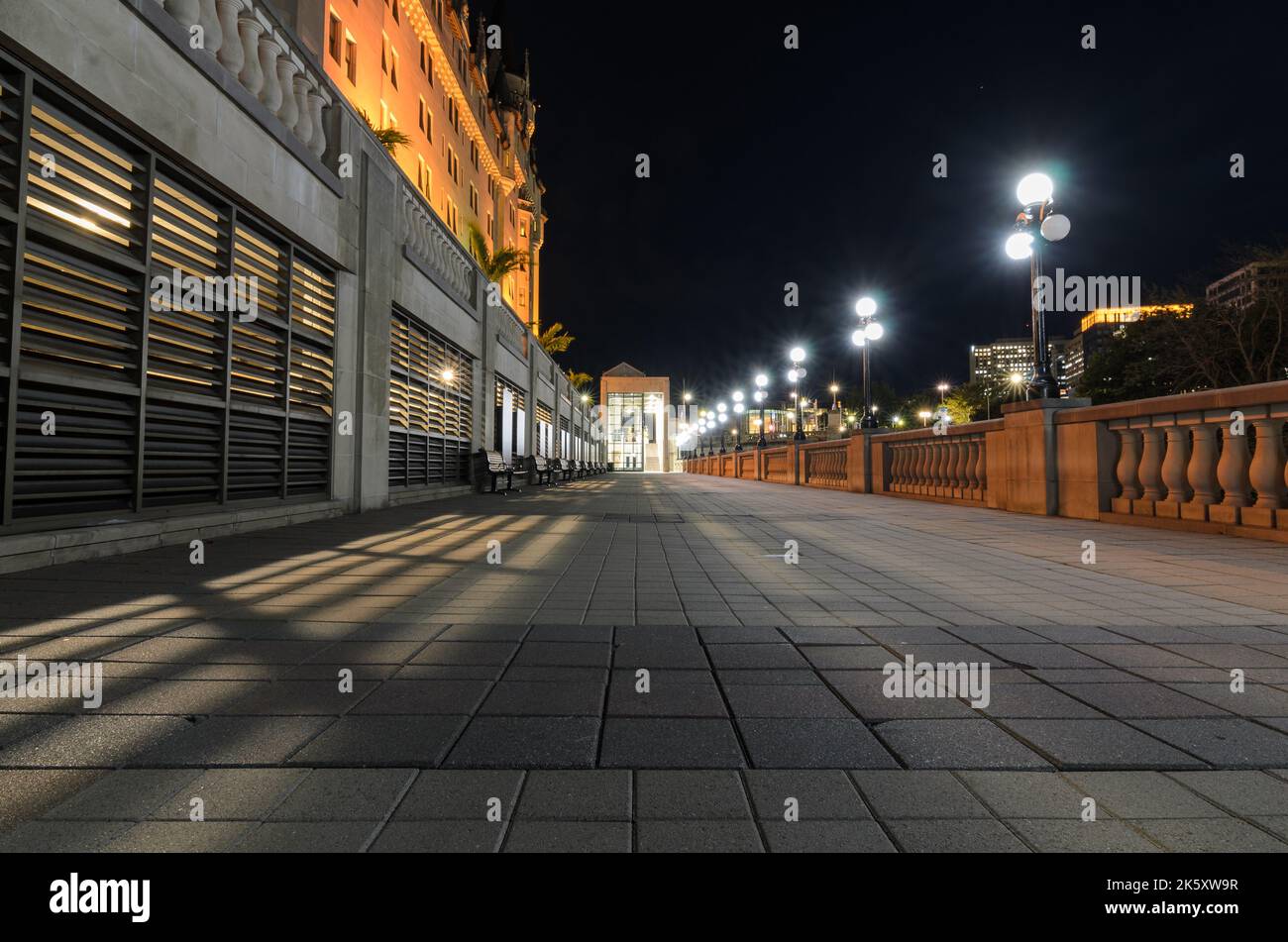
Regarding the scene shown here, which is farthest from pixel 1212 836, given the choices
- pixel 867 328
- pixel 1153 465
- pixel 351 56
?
Answer: pixel 351 56

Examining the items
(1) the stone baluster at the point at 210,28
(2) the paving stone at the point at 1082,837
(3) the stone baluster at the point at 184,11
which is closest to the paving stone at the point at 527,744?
(2) the paving stone at the point at 1082,837

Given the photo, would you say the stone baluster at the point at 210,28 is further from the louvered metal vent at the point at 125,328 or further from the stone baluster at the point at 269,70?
the louvered metal vent at the point at 125,328

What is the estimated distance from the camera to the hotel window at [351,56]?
67.3 feet

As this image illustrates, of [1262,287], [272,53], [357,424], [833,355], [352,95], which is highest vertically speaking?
[833,355]

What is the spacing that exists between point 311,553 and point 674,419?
103 m

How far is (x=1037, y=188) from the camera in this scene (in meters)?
11.7

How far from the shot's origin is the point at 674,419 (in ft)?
358

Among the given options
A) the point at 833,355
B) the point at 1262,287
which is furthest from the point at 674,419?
the point at 1262,287

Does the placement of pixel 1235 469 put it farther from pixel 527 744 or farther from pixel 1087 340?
pixel 1087 340

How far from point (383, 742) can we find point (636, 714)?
0.90 meters

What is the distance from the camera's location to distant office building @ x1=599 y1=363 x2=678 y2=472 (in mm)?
103312
